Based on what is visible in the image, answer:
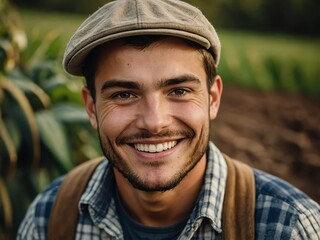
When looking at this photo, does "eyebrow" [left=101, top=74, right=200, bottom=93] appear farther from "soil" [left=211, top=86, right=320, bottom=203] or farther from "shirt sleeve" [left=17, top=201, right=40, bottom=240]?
"soil" [left=211, top=86, right=320, bottom=203]

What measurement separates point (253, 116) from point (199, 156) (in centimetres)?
329

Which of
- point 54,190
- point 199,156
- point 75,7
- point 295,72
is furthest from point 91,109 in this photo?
point 75,7

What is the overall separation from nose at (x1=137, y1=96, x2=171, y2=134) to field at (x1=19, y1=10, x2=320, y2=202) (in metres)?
2.34

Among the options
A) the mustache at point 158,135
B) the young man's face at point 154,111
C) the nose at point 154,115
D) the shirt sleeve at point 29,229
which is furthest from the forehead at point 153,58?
the shirt sleeve at point 29,229

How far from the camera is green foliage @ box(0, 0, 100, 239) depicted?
11.3ft

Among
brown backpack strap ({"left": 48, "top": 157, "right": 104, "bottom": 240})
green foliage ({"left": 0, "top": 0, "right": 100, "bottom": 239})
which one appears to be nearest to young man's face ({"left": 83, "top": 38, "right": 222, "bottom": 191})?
brown backpack strap ({"left": 48, "top": 157, "right": 104, "bottom": 240})

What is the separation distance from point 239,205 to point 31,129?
186 cm

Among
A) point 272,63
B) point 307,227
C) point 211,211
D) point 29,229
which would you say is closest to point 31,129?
point 29,229

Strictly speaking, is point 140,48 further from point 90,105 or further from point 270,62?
point 270,62

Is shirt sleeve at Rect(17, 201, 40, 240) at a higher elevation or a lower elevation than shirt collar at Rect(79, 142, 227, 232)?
lower

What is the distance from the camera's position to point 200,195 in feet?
7.05

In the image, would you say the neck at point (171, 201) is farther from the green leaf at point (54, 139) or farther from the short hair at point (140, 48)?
the green leaf at point (54, 139)

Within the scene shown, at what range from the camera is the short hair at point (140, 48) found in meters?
1.97

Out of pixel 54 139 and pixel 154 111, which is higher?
pixel 154 111
